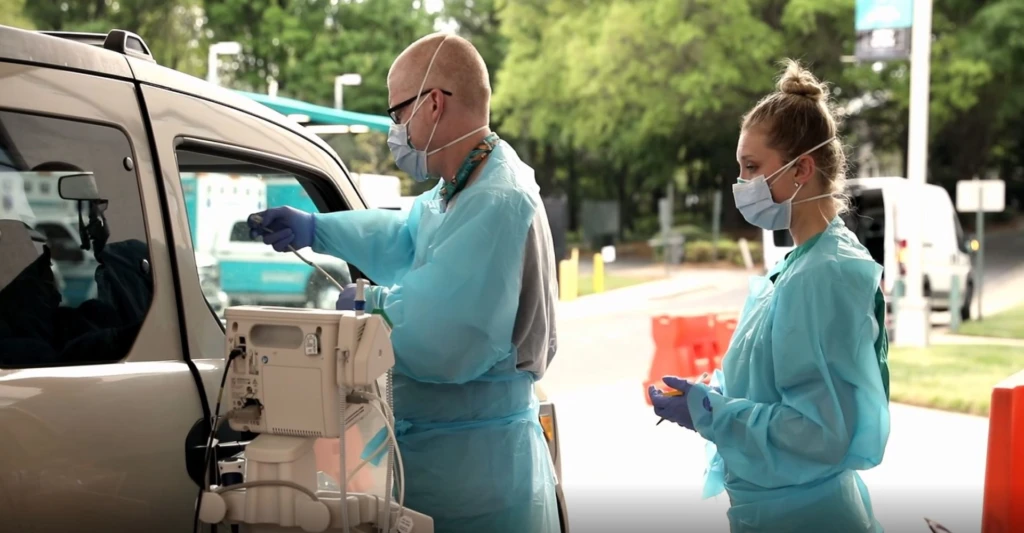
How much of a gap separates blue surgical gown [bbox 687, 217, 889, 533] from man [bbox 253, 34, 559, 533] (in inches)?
16.7

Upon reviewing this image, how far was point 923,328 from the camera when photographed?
1270cm

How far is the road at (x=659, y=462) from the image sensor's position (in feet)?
20.4

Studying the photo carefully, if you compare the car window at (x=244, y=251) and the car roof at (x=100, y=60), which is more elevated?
the car roof at (x=100, y=60)

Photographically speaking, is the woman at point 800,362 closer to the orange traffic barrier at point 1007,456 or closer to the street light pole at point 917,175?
the orange traffic barrier at point 1007,456

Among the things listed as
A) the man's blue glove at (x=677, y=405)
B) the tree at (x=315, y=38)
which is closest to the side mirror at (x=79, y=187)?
the man's blue glove at (x=677, y=405)

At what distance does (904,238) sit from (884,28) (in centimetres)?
283

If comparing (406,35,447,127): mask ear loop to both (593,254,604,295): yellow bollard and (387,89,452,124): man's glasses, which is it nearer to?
(387,89,452,124): man's glasses

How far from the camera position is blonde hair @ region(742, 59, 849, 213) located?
2.52 meters

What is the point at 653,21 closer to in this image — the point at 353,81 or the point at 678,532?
the point at 353,81

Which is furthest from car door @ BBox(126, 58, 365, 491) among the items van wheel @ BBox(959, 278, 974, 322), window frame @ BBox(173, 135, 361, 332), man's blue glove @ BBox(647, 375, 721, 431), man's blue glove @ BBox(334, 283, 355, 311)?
van wheel @ BBox(959, 278, 974, 322)

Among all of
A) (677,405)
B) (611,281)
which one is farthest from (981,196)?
(677,405)

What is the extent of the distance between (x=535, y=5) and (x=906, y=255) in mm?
14321

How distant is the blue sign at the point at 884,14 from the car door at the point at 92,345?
41.4 ft

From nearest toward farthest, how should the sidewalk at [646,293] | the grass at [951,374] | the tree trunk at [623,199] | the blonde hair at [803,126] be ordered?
1. the blonde hair at [803,126]
2. the grass at [951,374]
3. the sidewalk at [646,293]
4. the tree trunk at [623,199]
